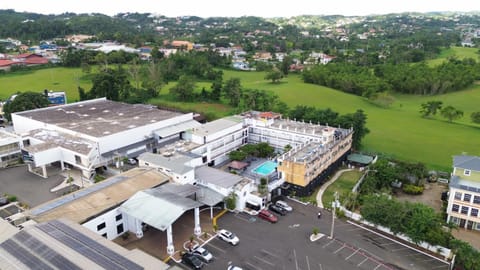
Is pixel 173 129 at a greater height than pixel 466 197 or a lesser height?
greater

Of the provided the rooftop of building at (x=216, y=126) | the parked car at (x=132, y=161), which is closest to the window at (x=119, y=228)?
the parked car at (x=132, y=161)

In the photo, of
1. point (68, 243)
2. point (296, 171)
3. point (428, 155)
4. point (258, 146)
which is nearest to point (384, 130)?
point (428, 155)

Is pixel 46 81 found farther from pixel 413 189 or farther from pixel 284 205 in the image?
pixel 413 189

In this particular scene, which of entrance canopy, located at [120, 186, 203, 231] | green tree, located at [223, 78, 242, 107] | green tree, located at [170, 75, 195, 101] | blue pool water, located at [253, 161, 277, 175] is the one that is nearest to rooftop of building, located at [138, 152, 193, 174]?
entrance canopy, located at [120, 186, 203, 231]

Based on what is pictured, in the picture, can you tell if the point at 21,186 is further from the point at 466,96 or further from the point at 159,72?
the point at 466,96

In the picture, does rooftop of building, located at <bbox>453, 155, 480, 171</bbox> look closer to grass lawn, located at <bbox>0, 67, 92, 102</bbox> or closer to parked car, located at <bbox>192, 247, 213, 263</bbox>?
parked car, located at <bbox>192, 247, 213, 263</bbox>

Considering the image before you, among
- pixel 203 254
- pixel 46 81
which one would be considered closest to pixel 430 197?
pixel 203 254

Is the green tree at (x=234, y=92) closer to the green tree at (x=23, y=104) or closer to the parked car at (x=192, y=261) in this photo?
the green tree at (x=23, y=104)
